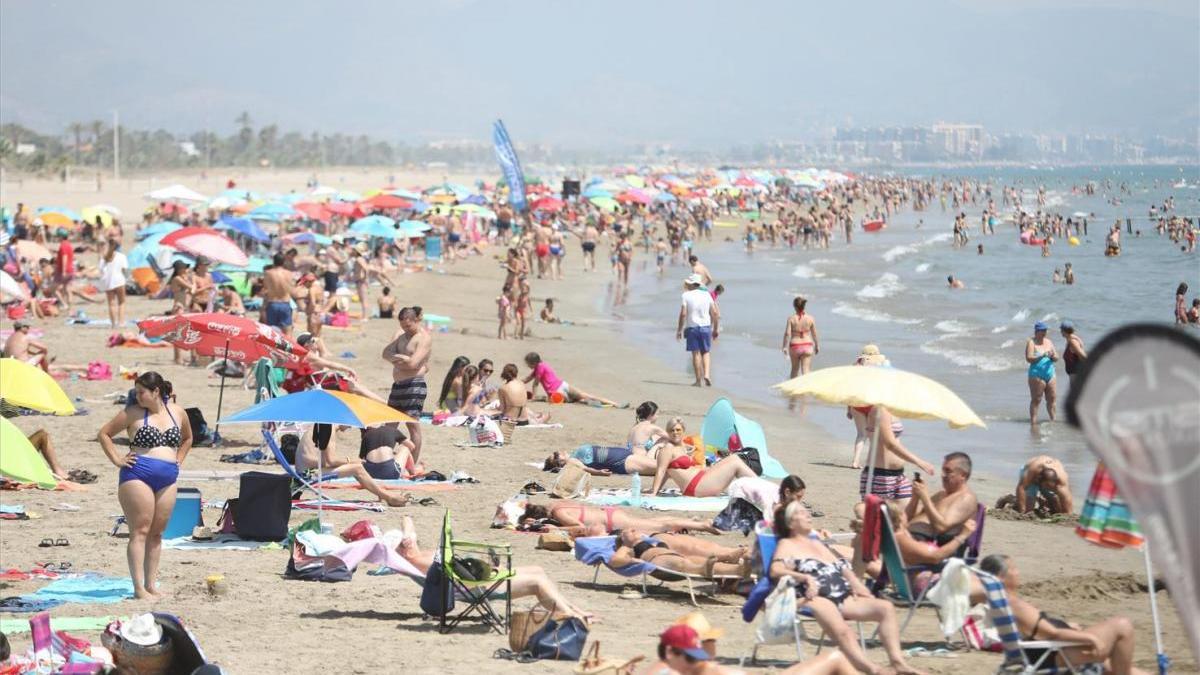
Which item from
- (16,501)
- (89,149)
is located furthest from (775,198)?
(16,501)

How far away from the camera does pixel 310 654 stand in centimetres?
686

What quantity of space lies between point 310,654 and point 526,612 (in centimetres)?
99

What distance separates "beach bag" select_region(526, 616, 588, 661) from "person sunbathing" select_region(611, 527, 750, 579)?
1371 millimetres

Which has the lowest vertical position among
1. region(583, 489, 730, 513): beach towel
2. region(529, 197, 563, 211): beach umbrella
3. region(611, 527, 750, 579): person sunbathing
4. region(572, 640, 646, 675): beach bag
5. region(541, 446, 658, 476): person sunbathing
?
region(583, 489, 730, 513): beach towel

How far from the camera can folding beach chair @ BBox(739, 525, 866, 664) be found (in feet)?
21.6

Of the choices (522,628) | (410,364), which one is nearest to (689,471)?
(410,364)

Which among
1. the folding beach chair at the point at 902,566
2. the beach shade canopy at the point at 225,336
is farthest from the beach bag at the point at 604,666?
the beach shade canopy at the point at 225,336

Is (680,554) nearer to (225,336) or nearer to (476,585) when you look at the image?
(476,585)

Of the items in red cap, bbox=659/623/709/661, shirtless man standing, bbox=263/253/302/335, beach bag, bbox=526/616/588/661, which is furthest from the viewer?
shirtless man standing, bbox=263/253/302/335

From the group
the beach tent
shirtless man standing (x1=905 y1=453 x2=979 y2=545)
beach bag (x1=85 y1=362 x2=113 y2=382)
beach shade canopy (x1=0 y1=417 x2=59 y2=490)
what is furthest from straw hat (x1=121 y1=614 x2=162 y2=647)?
beach bag (x1=85 y1=362 x2=113 y2=382)

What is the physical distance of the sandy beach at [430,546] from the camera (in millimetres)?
7020

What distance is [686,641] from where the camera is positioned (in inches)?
211

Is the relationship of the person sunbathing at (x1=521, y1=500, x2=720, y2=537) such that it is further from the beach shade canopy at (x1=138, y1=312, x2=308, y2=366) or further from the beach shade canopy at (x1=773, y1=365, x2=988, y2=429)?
the beach shade canopy at (x1=138, y1=312, x2=308, y2=366)

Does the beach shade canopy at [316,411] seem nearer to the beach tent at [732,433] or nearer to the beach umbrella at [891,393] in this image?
the beach umbrella at [891,393]
